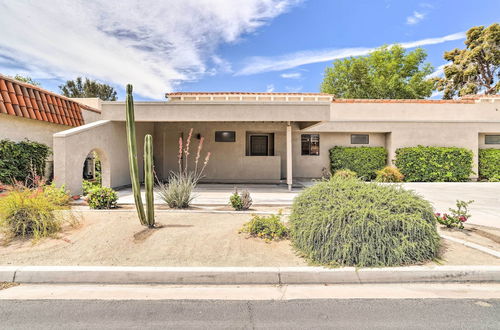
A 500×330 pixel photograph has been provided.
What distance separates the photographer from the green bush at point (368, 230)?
3.54 meters

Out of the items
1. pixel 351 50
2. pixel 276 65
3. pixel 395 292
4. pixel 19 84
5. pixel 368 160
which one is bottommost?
pixel 395 292

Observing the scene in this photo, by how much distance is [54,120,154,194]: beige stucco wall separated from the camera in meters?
7.53

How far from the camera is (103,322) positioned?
2.55 m

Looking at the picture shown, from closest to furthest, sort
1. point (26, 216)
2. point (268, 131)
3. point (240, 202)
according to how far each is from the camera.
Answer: point (26, 216)
point (240, 202)
point (268, 131)

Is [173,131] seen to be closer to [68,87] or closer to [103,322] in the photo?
[103,322]

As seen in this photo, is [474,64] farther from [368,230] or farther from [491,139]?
[368,230]

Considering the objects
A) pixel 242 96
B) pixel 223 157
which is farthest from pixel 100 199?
pixel 242 96

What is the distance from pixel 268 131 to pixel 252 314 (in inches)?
441

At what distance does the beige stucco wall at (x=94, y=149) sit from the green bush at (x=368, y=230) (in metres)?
7.32

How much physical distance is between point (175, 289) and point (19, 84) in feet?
33.9

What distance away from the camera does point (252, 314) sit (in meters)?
2.71

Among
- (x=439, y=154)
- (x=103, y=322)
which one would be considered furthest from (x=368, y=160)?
(x=103, y=322)

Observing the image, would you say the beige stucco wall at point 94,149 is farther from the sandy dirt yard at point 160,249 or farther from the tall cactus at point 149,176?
the tall cactus at point 149,176

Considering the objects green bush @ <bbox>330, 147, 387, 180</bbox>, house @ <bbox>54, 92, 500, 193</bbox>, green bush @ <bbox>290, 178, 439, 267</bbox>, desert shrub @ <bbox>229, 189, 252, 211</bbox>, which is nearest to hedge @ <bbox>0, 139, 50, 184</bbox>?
house @ <bbox>54, 92, 500, 193</bbox>
